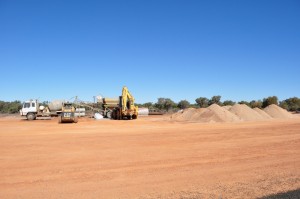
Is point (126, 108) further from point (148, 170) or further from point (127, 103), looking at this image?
point (148, 170)

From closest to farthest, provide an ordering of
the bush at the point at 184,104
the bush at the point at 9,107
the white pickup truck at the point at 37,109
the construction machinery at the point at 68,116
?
the construction machinery at the point at 68,116
the white pickup truck at the point at 37,109
the bush at the point at 9,107
the bush at the point at 184,104

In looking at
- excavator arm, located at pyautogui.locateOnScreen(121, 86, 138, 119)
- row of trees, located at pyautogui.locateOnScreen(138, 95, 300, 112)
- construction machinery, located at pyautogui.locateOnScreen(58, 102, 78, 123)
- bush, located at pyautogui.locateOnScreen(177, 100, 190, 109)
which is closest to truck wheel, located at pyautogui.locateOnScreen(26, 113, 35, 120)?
construction machinery, located at pyautogui.locateOnScreen(58, 102, 78, 123)

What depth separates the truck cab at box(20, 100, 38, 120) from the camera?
4216 cm

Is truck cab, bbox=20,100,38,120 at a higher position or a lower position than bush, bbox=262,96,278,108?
lower

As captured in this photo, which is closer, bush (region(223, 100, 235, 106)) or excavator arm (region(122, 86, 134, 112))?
excavator arm (region(122, 86, 134, 112))

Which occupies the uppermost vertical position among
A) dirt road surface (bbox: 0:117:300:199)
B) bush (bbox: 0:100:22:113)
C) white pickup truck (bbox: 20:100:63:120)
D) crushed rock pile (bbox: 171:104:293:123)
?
bush (bbox: 0:100:22:113)

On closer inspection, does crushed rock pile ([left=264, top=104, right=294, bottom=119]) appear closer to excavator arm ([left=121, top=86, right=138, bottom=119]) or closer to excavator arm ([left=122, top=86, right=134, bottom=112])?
excavator arm ([left=121, top=86, right=138, bottom=119])

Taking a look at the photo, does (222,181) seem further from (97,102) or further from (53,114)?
(97,102)

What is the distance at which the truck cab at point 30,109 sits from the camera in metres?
42.2

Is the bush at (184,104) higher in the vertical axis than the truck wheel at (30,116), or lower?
higher

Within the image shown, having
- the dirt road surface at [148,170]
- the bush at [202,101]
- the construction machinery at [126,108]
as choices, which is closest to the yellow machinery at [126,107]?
the construction machinery at [126,108]

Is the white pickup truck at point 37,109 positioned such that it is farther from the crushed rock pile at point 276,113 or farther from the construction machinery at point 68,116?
the crushed rock pile at point 276,113

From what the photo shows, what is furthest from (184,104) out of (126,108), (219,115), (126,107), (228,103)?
(219,115)

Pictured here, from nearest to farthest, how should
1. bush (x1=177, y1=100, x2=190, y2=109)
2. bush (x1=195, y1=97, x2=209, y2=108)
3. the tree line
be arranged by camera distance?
1. the tree line
2. bush (x1=177, y1=100, x2=190, y2=109)
3. bush (x1=195, y1=97, x2=209, y2=108)
